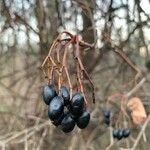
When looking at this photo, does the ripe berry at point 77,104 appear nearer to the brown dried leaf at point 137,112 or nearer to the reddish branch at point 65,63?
the reddish branch at point 65,63

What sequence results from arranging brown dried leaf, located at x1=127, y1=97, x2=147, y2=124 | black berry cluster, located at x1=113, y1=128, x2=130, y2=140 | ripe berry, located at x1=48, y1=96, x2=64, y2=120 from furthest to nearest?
brown dried leaf, located at x1=127, y1=97, x2=147, y2=124 → black berry cluster, located at x1=113, y1=128, x2=130, y2=140 → ripe berry, located at x1=48, y1=96, x2=64, y2=120

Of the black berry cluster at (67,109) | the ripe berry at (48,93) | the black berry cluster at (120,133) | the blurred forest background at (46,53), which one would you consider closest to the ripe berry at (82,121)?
the black berry cluster at (67,109)

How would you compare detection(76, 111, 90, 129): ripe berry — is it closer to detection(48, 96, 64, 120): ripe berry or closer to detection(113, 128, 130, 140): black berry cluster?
detection(48, 96, 64, 120): ripe berry

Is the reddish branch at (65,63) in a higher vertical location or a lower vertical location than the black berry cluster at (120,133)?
higher

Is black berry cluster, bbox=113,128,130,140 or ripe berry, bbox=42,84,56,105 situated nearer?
ripe berry, bbox=42,84,56,105

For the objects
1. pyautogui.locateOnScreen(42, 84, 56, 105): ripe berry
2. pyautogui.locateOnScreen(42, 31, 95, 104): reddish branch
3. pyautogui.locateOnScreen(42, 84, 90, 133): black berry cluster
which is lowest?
pyautogui.locateOnScreen(42, 84, 90, 133): black berry cluster

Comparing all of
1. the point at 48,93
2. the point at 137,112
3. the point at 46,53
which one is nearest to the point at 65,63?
the point at 48,93

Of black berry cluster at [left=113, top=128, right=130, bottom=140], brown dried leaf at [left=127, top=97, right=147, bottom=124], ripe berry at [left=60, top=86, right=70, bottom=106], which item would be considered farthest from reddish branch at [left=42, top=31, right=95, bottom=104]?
brown dried leaf at [left=127, top=97, right=147, bottom=124]

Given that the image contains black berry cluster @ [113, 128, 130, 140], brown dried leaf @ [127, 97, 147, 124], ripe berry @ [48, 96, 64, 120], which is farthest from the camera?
brown dried leaf @ [127, 97, 147, 124]
